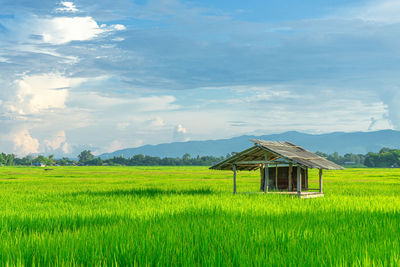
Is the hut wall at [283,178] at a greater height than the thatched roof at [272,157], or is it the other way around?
the thatched roof at [272,157]

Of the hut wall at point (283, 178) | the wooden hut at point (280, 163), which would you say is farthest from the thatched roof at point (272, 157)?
the hut wall at point (283, 178)

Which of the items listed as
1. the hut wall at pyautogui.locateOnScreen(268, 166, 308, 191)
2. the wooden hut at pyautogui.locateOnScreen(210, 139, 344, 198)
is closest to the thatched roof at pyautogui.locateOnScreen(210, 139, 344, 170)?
the wooden hut at pyautogui.locateOnScreen(210, 139, 344, 198)

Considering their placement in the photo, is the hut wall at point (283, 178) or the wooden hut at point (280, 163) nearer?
the wooden hut at point (280, 163)

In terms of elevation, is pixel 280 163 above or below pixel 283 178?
above

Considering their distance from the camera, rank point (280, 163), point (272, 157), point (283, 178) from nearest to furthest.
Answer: point (280, 163) < point (272, 157) < point (283, 178)

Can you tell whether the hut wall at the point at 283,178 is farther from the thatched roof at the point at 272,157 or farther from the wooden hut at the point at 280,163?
the thatched roof at the point at 272,157

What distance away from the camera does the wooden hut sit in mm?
16062

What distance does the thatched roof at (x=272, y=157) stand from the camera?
16031mm

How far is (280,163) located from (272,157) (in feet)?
4.61

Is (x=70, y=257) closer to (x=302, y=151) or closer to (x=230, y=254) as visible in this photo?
(x=230, y=254)

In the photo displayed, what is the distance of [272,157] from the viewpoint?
18.4 metres

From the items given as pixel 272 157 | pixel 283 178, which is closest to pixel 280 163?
pixel 272 157

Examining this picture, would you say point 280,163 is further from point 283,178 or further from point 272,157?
point 283,178

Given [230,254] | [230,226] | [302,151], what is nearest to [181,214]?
[230,226]
